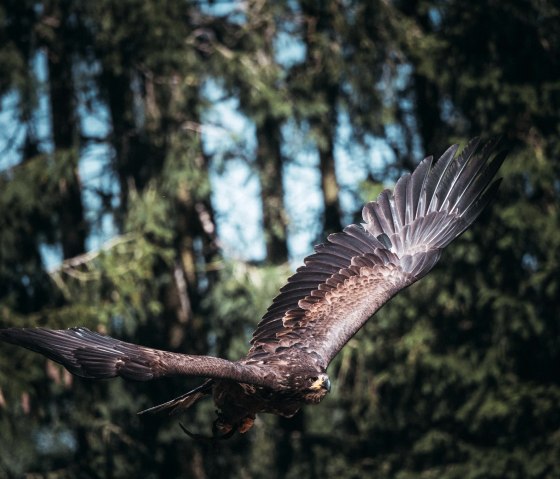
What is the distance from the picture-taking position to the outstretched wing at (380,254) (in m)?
9.59

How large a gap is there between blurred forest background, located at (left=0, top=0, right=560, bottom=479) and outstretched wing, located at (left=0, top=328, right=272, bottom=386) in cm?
679

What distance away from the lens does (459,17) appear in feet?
54.9

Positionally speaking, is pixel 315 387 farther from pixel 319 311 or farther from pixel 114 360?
pixel 114 360

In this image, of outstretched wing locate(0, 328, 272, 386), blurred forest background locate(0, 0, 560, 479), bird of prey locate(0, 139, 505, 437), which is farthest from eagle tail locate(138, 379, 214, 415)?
blurred forest background locate(0, 0, 560, 479)

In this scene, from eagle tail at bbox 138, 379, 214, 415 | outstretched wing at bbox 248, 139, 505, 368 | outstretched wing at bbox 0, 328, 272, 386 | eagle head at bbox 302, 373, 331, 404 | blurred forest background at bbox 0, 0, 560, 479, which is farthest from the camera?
blurred forest background at bbox 0, 0, 560, 479

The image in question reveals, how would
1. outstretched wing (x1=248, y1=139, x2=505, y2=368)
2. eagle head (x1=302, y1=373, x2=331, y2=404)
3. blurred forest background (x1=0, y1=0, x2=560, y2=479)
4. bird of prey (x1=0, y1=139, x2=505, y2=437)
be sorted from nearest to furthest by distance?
bird of prey (x1=0, y1=139, x2=505, y2=437), eagle head (x1=302, y1=373, x2=331, y2=404), outstretched wing (x1=248, y1=139, x2=505, y2=368), blurred forest background (x1=0, y1=0, x2=560, y2=479)

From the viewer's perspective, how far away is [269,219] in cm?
1748

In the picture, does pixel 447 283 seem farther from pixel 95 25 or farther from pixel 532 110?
pixel 95 25

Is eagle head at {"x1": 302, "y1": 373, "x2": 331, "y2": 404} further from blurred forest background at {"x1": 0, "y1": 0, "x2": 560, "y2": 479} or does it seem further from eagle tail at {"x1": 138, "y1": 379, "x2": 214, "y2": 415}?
blurred forest background at {"x1": 0, "y1": 0, "x2": 560, "y2": 479}

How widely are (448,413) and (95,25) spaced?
6.24 metres

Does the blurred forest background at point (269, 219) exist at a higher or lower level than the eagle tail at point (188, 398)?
higher

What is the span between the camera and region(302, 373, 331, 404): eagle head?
8758mm

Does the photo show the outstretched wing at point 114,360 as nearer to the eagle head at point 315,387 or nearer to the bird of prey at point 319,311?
the bird of prey at point 319,311

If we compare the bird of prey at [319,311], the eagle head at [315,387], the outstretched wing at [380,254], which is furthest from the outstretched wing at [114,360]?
the outstretched wing at [380,254]
